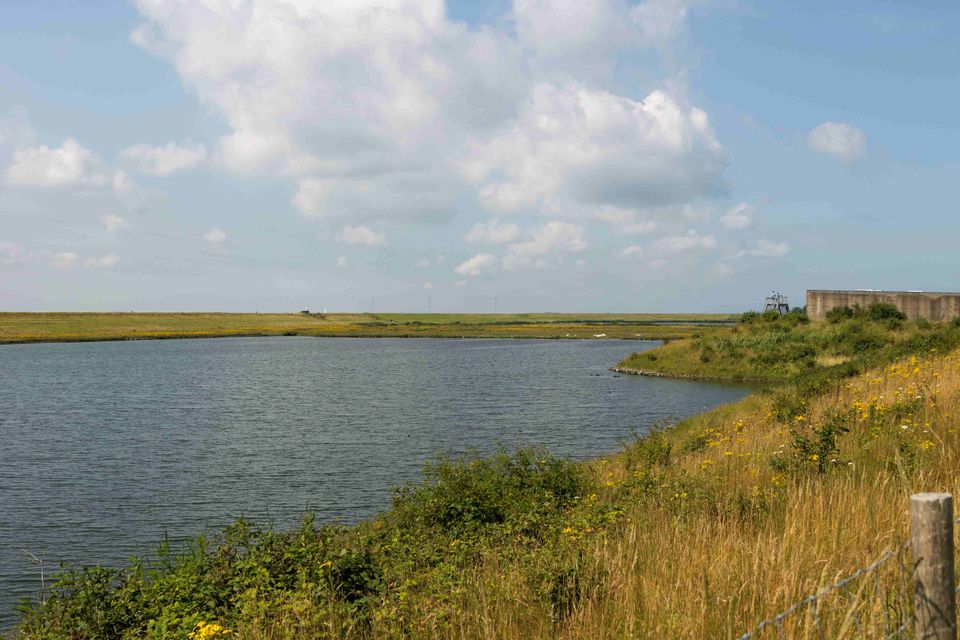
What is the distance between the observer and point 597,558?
6.94 meters

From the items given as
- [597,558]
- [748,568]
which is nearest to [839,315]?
[597,558]

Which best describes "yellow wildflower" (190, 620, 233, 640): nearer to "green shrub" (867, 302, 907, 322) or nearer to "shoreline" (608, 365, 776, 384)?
"shoreline" (608, 365, 776, 384)

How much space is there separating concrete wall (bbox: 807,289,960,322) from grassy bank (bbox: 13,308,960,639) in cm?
5076

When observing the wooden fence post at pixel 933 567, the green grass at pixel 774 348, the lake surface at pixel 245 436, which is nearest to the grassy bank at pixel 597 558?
the wooden fence post at pixel 933 567

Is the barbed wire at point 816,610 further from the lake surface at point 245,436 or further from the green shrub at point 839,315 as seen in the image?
the green shrub at point 839,315

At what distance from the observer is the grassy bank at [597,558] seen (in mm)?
5348

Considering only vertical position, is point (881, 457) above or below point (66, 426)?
above

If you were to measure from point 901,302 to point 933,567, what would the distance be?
67536 millimetres

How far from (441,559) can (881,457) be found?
659 centimetres

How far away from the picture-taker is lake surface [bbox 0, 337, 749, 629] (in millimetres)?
18625

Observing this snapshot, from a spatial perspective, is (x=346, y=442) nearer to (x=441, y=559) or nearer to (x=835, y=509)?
(x=441, y=559)

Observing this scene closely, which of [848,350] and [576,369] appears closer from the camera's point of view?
[848,350]

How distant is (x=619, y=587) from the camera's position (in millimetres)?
6109

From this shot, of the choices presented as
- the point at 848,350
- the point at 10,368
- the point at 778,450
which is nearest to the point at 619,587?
the point at 778,450
